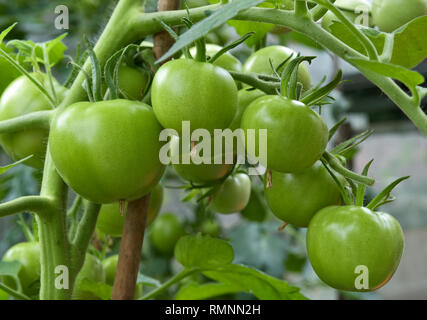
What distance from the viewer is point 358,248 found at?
33 cm

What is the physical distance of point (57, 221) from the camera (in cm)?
36

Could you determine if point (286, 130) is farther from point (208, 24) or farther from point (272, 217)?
point (272, 217)

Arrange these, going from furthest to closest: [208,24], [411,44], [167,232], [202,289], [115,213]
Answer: [167,232]
[202,289]
[115,213]
[411,44]
[208,24]

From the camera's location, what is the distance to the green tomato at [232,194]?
0.49 m

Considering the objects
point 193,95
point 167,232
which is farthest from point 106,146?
point 167,232

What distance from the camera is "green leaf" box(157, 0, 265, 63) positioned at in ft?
0.73

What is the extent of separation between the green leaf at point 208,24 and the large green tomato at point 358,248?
0.16 metres

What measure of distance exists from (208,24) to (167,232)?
794 millimetres

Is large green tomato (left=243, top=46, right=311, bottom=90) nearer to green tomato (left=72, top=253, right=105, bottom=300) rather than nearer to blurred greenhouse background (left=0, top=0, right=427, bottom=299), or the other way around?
blurred greenhouse background (left=0, top=0, right=427, bottom=299)

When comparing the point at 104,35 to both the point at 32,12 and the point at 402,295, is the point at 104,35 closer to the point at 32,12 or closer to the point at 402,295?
the point at 32,12

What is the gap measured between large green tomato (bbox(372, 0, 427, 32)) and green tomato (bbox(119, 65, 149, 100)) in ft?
0.60

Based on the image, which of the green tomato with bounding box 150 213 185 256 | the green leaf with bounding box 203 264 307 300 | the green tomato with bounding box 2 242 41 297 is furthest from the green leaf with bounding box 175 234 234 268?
the green tomato with bounding box 150 213 185 256

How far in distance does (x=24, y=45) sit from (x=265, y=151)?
0.25 meters

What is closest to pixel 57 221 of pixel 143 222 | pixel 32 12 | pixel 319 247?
pixel 143 222
